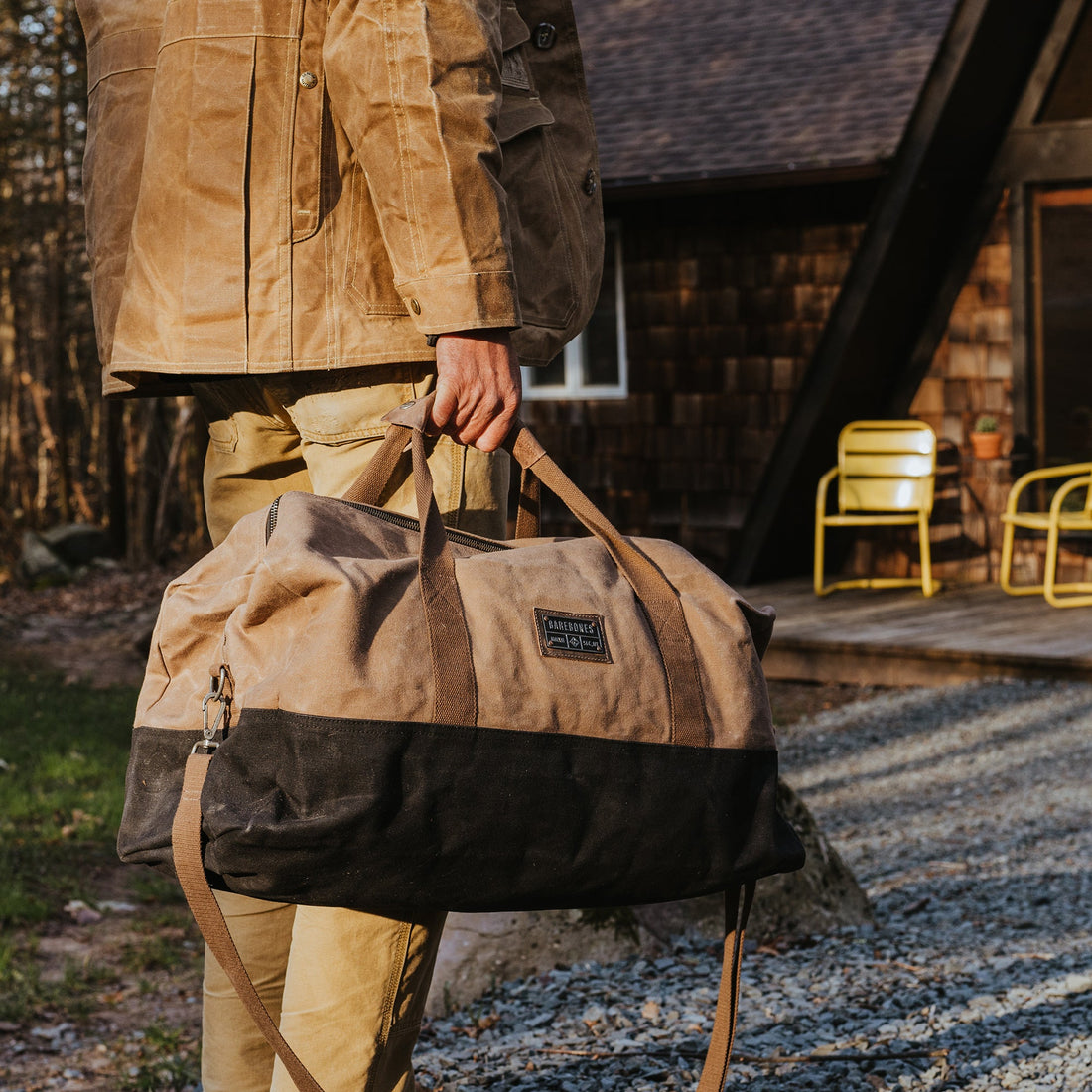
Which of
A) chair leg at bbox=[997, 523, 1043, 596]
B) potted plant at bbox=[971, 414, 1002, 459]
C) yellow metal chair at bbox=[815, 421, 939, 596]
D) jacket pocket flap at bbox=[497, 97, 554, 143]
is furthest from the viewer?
potted plant at bbox=[971, 414, 1002, 459]

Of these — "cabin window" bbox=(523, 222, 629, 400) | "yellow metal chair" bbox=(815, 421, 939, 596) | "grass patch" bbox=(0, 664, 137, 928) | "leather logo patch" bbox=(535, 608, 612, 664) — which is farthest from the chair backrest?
"leather logo patch" bbox=(535, 608, 612, 664)

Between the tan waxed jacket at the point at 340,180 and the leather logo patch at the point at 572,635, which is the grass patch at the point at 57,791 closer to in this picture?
the tan waxed jacket at the point at 340,180

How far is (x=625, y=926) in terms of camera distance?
339 cm

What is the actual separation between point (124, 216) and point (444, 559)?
84 centimetres

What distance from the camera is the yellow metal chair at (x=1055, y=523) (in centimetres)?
812

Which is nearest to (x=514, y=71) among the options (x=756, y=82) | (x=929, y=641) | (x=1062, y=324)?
(x=929, y=641)

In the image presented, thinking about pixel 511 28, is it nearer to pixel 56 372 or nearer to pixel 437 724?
pixel 437 724

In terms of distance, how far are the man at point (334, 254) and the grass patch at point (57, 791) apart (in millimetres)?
2139

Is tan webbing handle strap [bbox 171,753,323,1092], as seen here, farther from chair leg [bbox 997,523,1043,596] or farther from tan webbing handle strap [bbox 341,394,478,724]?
chair leg [bbox 997,523,1043,596]

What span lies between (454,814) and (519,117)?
0.94m

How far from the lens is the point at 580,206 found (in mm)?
2027

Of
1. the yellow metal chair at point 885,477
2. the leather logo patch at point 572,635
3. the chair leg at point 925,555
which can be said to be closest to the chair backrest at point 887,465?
the yellow metal chair at point 885,477

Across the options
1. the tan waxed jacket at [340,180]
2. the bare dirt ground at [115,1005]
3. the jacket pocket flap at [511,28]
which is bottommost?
the bare dirt ground at [115,1005]

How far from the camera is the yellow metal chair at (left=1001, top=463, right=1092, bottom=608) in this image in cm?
812
